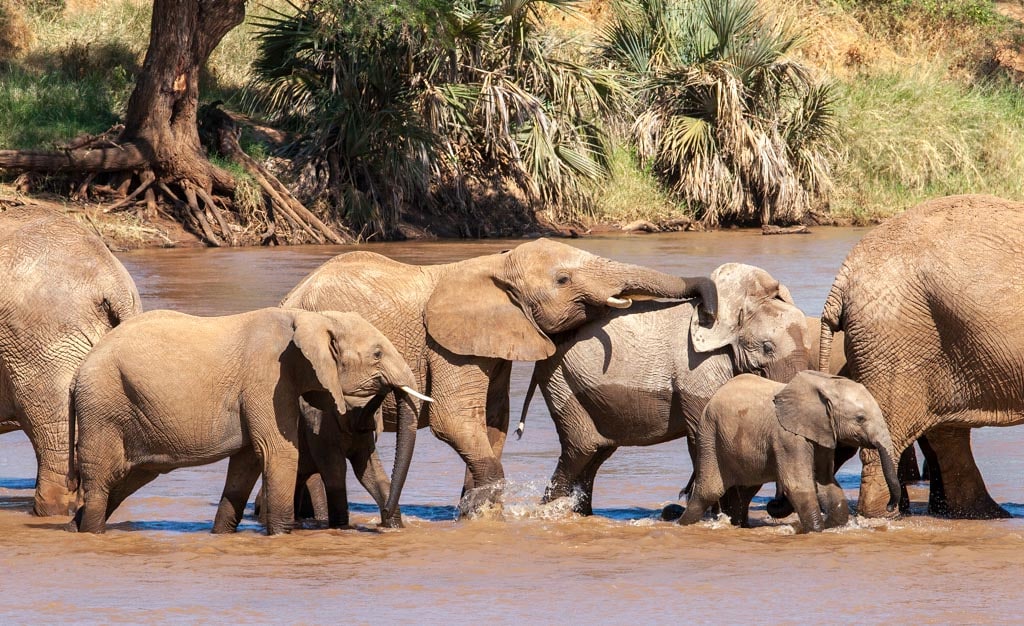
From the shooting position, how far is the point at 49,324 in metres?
8.58

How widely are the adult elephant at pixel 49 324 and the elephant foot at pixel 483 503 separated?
209 cm

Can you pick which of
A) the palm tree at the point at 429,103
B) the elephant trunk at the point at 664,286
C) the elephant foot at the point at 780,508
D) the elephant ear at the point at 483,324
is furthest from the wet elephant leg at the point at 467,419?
the palm tree at the point at 429,103

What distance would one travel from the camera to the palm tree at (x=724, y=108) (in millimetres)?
27484

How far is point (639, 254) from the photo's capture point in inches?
875

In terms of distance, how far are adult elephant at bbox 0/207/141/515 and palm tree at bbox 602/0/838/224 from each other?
19473 mm

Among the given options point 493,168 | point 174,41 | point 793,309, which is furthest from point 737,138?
point 793,309

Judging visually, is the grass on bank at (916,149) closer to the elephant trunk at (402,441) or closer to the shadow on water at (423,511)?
the shadow on water at (423,511)

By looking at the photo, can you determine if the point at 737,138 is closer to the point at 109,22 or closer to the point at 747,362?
the point at 109,22

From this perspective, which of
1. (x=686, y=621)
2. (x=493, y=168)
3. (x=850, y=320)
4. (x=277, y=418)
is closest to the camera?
(x=686, y=621)

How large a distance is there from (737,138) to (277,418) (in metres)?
20.6

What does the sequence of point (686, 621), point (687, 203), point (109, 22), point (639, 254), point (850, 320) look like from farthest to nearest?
point (109, 22) < point (687, 203) < point (639, 254) < point (850, 320) < point (686, 621)

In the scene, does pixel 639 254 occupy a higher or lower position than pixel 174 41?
lower

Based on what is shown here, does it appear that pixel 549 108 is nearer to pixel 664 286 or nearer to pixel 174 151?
pixel 174 151

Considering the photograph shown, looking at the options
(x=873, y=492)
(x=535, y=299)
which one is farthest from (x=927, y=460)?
(x=535, y=299)
